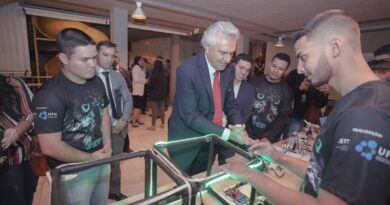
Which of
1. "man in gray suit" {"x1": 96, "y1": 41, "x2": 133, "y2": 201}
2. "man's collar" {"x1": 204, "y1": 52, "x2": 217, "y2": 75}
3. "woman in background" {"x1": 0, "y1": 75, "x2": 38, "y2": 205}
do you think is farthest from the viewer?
"man in gray suit" {"x1": 96, "y1": 41, "x2": 133, "y2": 201}

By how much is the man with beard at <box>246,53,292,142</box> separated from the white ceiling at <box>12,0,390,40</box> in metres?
1.94

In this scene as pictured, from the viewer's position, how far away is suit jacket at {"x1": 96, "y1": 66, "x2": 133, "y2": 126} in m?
2.20

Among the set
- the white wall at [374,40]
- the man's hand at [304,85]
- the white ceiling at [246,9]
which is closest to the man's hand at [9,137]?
the man's hand at [304,85]

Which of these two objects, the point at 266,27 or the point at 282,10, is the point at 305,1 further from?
the point at 266,27

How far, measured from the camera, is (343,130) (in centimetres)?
55

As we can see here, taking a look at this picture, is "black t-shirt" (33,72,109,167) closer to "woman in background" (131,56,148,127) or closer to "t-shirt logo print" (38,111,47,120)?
"t-shirt logo print" (38,111,47,120)

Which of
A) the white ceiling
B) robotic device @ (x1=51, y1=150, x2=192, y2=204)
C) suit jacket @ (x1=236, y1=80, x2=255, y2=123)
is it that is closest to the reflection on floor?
suit jacket @ (x1=236, y1=80, x2=255, y2=123)

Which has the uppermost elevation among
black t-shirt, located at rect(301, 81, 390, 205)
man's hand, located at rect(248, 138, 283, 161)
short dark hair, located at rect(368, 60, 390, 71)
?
short dark hair, located at rect(368, 60, 390, 71)

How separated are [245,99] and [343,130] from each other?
1581mm

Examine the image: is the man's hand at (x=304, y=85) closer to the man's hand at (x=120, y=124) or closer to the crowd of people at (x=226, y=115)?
the crowd of people at (x=226, y=115)

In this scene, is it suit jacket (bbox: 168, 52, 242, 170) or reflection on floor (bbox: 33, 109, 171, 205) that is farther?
reflection on floor (bbox: 33, 109, 171, 205)

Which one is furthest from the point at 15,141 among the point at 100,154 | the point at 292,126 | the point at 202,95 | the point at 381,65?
the point at 292,126

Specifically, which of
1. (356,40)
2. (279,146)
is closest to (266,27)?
(279,146)

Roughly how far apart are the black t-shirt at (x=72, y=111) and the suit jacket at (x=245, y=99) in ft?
4.12
